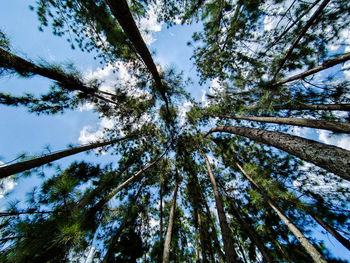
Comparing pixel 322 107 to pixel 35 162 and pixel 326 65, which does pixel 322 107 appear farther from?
pixel 35 162

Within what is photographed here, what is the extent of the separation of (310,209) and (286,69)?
14.9 feet

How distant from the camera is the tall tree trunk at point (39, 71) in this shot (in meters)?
2.47

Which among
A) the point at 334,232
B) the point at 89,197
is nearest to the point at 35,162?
the point at 89,197

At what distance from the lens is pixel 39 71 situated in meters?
2.90

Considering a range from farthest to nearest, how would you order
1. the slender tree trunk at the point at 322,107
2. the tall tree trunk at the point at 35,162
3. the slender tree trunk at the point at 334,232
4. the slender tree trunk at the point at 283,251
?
the slender tree trunk at the point at 283,251 → the slender tree trunk at the point at 334,232 → the slender tree trunk at the point at 322,107 → the tall tree trunk at the point at 35,162

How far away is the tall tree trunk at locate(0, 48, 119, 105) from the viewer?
97.3 inches

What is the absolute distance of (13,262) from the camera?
140cm

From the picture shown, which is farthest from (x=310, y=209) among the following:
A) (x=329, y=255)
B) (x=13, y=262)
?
(x=13, y=262)

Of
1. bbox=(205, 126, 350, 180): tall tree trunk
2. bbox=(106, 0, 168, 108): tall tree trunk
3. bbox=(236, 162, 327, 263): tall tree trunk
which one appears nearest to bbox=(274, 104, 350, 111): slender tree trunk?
bbox=(205, 126, 350, 180): tall tree trunk

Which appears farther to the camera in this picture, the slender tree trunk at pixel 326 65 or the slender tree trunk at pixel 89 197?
the slender tree trunk at pixel 326 65

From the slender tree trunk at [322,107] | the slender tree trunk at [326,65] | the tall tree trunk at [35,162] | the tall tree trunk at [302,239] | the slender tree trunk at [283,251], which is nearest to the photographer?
the tall tree trunk at [35,162]

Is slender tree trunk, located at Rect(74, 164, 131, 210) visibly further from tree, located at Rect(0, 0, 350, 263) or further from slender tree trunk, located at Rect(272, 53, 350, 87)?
slender tree trunk, located at Rect(272, 53, 350, 87)

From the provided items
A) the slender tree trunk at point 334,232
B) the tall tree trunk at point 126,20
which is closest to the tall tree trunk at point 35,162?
the tall tree trunk at point 126,20

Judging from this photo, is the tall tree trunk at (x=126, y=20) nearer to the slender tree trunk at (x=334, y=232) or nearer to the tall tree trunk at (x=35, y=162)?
the tall tree trunk at (x=35, y=162)
